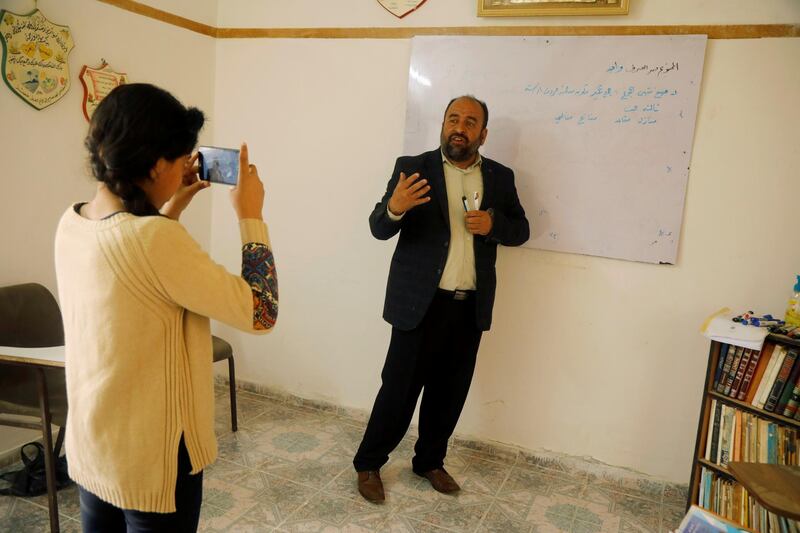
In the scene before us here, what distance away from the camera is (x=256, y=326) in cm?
107

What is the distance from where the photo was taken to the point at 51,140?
2307mm

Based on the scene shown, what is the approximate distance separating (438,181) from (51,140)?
159 centimetres

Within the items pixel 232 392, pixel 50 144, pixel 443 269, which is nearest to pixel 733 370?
pixel 443 269

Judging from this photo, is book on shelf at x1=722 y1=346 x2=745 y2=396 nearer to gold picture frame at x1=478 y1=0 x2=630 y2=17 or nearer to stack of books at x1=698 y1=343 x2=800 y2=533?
stack of books at x1=698 y1=343 x2=800 y2=533

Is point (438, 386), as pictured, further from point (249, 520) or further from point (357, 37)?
point (357, 37)

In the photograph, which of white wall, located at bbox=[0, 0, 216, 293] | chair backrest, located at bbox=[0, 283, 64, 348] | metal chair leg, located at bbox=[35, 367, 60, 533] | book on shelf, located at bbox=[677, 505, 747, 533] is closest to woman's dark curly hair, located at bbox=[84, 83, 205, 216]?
metal chair leg, located at bbox=[35, 367, 60, 533]

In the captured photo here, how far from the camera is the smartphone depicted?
1202mm

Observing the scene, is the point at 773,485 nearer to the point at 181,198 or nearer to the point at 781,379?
the point at 781,379

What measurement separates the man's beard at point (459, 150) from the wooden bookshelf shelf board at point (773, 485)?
4.52 feet

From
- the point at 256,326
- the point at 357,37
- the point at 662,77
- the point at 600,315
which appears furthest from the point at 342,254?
the point at 256,326

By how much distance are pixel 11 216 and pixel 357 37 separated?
1.70 m

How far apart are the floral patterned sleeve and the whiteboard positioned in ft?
5.47

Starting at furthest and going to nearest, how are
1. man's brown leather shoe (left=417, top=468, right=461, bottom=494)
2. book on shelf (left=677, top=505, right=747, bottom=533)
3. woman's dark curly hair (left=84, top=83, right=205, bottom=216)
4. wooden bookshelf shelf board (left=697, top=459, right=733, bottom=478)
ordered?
man's brown leather shoe (left=417, top=468, right=461, bottom=494) < wooden bookshelf shelf board (left=697, top=459, right=733, bottom=478) < book on shelf (left=677, top=505, right=747, bottom=533) < woman's dark curly hair (left=84, top=83, right=205, bottom=216)

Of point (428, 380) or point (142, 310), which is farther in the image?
point (428, 380)
